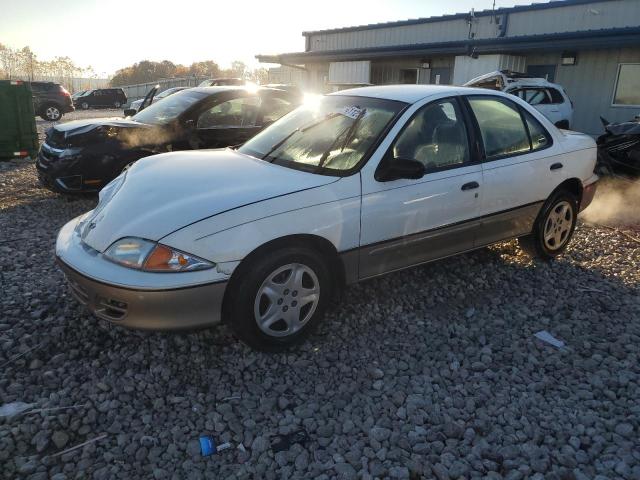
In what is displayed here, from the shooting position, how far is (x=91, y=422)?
2623 mm

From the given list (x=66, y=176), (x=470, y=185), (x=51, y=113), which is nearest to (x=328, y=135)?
(x=470, y=185)

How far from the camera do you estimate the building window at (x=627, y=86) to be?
1380 centimetres

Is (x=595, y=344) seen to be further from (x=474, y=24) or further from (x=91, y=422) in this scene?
(x=474, y=24)

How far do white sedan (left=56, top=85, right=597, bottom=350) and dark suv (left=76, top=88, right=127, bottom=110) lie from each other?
3279cm

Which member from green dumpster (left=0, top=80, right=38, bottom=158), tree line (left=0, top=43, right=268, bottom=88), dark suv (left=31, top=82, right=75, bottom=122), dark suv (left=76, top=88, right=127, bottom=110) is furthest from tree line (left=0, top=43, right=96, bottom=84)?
green dumpster (left=0, top=80, right=38, bottom=158)

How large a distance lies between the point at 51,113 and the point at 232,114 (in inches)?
733

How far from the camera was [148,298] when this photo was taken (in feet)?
9.05

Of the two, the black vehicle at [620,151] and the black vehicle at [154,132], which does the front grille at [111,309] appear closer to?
the black vehicle at [154,132]

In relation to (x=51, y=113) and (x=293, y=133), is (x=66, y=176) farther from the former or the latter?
(x=51, y=113)

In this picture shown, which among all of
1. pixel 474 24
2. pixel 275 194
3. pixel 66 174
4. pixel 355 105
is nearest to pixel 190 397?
pixel 275 194

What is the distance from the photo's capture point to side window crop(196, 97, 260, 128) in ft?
21.3

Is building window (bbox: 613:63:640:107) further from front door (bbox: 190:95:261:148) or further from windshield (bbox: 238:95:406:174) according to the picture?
windshield (bbox: 238:95:406:174)

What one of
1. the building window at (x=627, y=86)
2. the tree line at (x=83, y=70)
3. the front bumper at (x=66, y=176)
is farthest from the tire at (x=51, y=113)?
the tree line at (x=83, y=70)

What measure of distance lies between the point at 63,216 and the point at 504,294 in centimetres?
507
